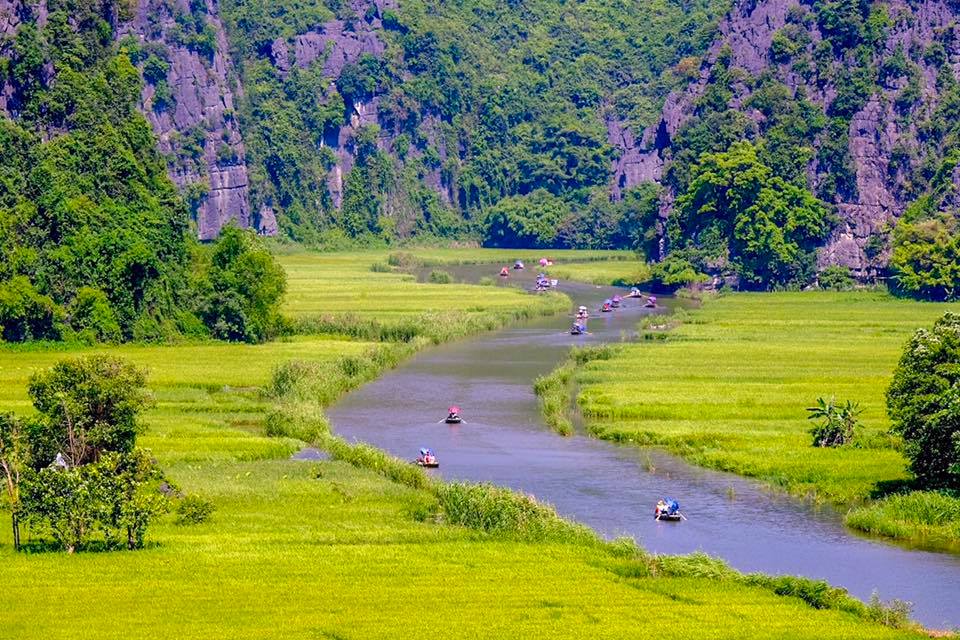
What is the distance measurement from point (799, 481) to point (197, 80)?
131807 millimetres

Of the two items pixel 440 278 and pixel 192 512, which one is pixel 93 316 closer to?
pixel 192 512

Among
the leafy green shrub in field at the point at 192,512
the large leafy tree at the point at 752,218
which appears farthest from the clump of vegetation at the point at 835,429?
the large leafy tree at the point at 752,218

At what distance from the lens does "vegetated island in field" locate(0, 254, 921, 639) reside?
38.6 meters

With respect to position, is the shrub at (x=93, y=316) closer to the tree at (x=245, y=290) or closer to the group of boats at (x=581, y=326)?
the tree at (x=245, y=290)

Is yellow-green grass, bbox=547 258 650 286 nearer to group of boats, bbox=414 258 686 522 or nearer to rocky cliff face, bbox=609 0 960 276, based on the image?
group of boats, bbox=414 258 686 522

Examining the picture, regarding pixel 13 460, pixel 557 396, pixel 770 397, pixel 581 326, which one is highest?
pixel 13 460

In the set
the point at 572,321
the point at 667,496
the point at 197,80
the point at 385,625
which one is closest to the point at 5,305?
the point at 572,321

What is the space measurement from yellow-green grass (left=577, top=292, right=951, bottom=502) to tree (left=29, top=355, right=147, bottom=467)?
18603 millimetres

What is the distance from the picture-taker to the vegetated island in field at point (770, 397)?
5322 cm

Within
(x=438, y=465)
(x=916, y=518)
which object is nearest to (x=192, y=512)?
(x=438, y=465)

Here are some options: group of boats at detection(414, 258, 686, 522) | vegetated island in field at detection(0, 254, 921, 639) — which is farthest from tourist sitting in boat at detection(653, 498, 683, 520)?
vegetated island in field at detection(0, 254, 921, 639)

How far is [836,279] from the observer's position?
135 m

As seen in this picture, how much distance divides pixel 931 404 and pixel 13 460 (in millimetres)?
26417

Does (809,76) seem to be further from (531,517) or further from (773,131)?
(531,517)
